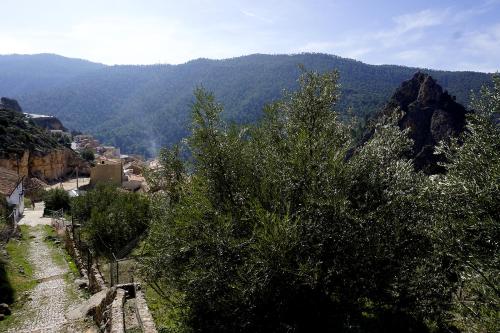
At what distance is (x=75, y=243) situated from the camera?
26.2 metres

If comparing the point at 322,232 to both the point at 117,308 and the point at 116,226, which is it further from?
the point at 116,226

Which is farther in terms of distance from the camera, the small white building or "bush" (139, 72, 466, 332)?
the small white building

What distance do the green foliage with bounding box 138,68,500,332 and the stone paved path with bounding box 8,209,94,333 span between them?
533 centimetres

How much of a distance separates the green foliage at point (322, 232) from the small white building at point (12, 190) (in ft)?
92.9

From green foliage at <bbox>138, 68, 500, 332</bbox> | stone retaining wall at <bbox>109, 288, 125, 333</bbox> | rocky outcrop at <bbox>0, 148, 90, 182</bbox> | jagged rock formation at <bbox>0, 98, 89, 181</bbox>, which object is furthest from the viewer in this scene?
rocky outcrop at <bbox>0, 148, 90, 182</bbox>

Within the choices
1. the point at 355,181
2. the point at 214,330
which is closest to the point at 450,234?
the point at 355,181

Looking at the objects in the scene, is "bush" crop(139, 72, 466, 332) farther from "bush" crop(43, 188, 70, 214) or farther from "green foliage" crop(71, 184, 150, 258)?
"bush" crop(43, 188, 70, 214)

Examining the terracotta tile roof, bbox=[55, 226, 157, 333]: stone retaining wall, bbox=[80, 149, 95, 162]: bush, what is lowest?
bbox=[80, 149, 95, 162]: bush

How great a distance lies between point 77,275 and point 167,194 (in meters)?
9.32

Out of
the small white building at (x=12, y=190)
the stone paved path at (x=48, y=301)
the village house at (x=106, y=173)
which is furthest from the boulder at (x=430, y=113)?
the stone paved path at (x=48, y=301)

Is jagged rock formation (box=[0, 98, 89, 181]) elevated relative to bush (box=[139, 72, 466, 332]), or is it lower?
lower

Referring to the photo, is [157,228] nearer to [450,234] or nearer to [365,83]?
[450,234]

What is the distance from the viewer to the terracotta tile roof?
115ft

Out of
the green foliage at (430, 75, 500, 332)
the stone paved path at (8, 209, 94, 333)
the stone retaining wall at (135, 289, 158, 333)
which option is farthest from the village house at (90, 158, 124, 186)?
the green foliage at (430, 75, 500, 332)
